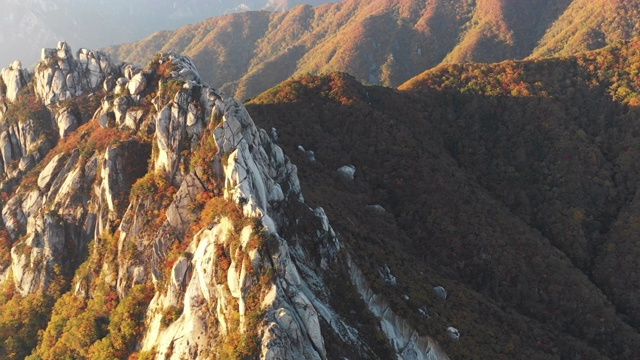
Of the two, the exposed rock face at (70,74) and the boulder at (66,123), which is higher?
the exposed rock face at (70,74)

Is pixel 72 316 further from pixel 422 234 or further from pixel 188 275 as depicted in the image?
pixel 422 234

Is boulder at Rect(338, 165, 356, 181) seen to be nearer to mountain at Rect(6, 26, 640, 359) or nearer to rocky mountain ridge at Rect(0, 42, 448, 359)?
mountain at Rect(6, 26, 640, 359)

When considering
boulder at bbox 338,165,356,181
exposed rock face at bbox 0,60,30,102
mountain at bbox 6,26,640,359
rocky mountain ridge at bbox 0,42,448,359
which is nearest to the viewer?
rocky mountain ridge at bbox 0,42,448,359

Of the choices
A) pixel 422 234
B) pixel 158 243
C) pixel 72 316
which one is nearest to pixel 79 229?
pixel 72 316

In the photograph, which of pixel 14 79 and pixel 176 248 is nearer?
pixel 176 248

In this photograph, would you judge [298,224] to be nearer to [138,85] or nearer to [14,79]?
[138,85]

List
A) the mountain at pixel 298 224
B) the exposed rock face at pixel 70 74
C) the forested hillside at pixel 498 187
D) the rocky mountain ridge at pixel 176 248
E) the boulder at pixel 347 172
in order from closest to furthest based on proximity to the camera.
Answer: the rocky mountain ridge at pixel 176 248
the mountain at pixel 298 224
the forested hillside at pixel 498 187
the exposed rock face at pixel 70 74
the boulder at pixel 347 172

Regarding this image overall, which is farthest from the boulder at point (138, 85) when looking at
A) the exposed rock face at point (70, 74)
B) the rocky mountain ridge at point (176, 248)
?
the exposed rock face at point (70, 74)

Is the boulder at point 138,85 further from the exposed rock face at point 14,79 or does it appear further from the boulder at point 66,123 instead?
the exposed rock face at point 14,79

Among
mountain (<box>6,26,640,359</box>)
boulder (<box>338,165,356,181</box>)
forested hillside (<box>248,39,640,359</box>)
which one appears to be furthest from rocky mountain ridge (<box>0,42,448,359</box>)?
boulder (<box>338,165,356,181</box>)

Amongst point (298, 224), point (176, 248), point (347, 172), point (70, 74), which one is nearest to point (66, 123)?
point (70, 74)
